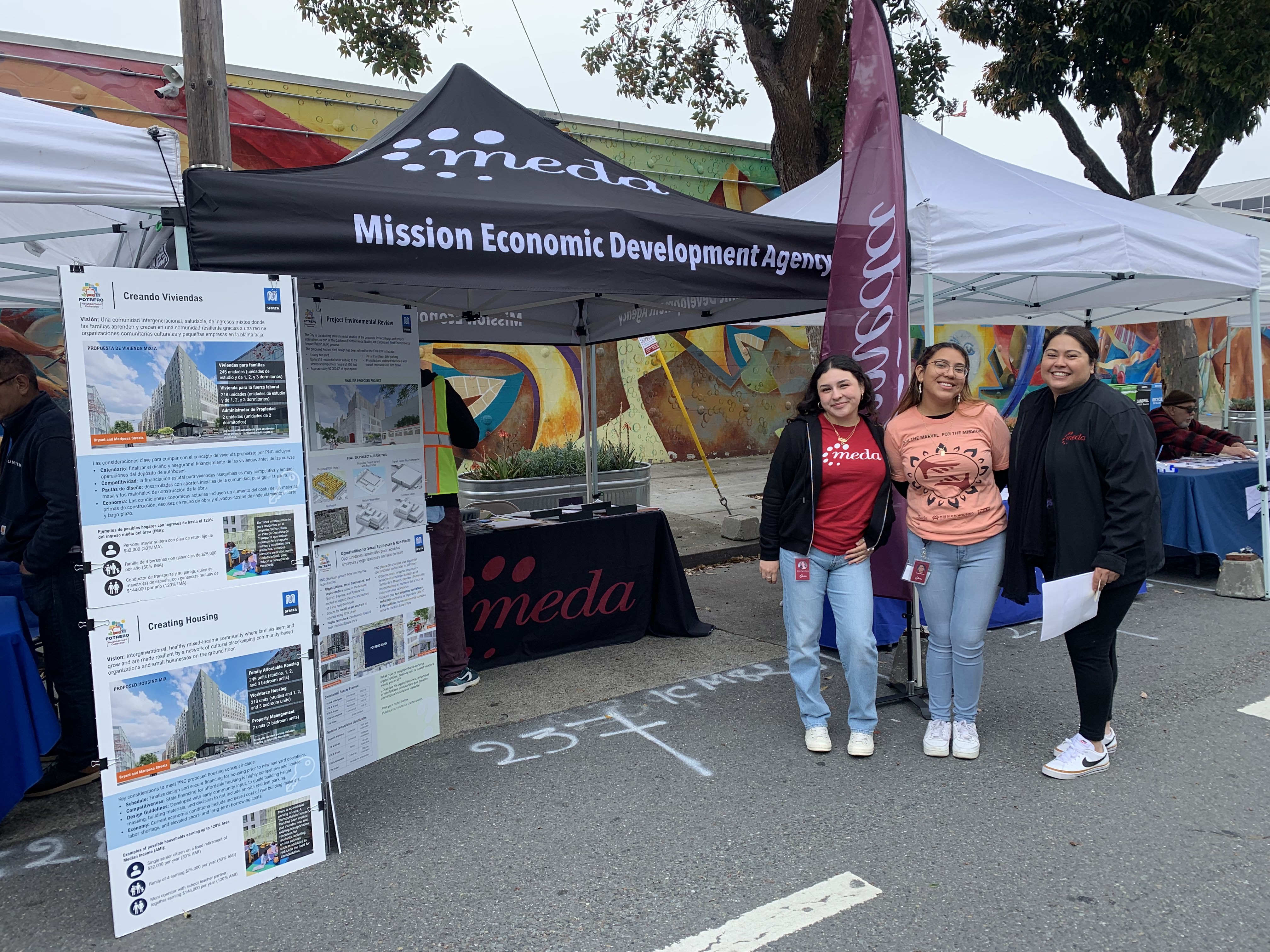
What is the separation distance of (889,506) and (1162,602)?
12.9 feet

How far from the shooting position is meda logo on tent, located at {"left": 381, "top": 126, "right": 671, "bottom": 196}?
13.4 ft

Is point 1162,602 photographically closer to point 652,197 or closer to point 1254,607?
point 1254,607

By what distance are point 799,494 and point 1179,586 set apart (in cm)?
502

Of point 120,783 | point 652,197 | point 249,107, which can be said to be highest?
point 249,107

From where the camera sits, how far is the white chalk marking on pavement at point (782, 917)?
2.60 m

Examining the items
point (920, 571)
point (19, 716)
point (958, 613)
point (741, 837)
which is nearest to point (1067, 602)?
point (958, 613)

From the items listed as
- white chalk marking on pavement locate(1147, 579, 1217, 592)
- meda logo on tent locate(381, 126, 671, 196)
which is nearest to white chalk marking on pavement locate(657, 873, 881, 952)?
meda logo on tent locate(381, 126, 671, 196)

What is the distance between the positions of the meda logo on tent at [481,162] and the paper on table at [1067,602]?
2.87 metres

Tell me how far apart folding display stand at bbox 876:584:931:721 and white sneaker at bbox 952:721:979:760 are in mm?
578

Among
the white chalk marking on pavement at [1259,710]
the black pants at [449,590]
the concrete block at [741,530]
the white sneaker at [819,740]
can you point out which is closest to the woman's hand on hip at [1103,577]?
the white sneaker at [819,740]

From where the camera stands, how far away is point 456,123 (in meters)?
4.66

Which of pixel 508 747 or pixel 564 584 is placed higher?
pixel 564 584

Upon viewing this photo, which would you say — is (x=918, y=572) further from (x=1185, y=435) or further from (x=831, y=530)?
(x=1185, y=435)

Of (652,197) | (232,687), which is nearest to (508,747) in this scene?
(232,687)
